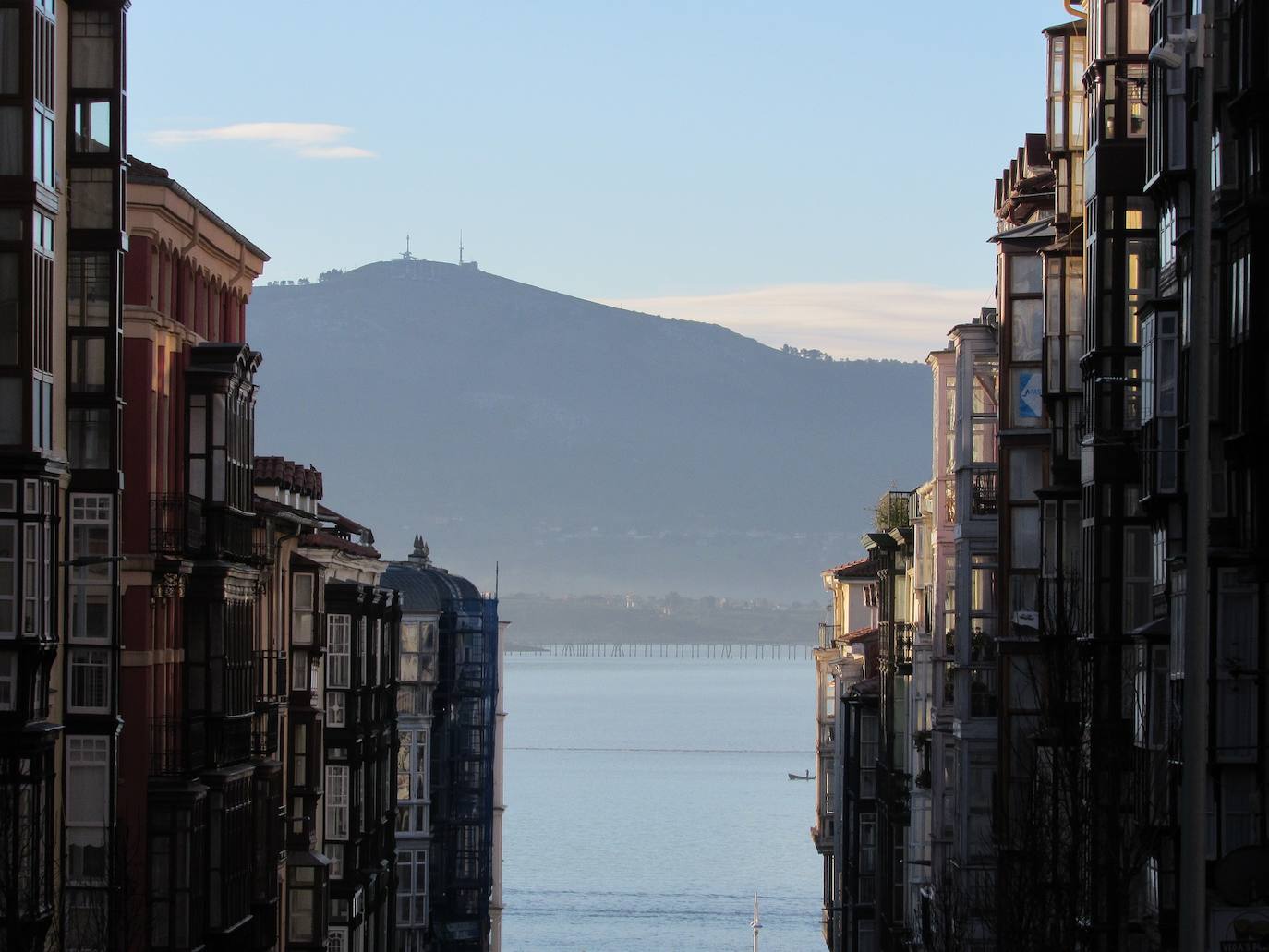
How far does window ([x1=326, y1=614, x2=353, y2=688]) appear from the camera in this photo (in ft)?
253

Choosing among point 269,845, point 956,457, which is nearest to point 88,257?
point 269,845

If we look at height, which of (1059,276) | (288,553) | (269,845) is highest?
(1059,276)

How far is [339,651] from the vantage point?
77.4 m

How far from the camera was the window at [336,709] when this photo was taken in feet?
255

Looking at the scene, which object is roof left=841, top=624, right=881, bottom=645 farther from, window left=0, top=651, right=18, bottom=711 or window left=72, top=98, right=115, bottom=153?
window left=0, top=651, right=18, bottom=711

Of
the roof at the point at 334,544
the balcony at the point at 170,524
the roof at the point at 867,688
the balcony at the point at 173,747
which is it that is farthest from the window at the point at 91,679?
the roof at the point at 867,688

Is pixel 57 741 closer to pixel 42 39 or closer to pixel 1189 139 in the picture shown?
pixel 42 39

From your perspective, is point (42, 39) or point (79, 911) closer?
point (42, 39)

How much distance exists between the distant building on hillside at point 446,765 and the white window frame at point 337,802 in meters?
21.1

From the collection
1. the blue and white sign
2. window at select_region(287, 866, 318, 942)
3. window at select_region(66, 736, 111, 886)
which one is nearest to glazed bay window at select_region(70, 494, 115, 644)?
window at select_region(66, 736, 111, 886)

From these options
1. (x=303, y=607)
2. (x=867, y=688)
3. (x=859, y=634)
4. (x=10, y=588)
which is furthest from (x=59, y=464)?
(x=859, y=634)

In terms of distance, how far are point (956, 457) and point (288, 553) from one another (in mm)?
16930

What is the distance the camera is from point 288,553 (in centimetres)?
7019

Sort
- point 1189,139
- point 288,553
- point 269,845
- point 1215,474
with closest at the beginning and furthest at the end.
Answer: point 1215,474 → point 1189,139 → point 269,845 → point 288,553
